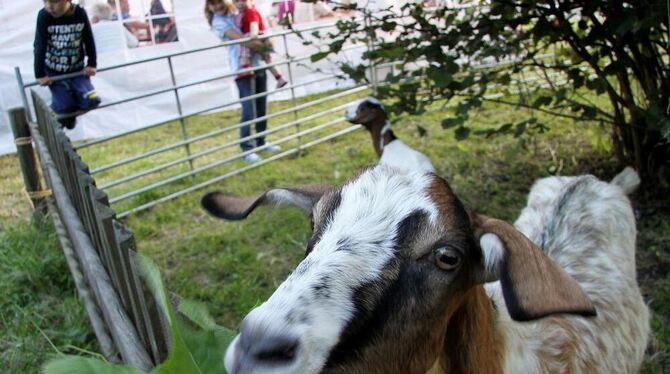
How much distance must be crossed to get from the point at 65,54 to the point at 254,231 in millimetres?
2663

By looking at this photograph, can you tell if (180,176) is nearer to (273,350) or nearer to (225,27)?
(225,27)

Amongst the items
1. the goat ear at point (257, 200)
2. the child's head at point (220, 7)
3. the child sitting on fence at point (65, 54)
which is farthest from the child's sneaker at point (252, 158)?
the goat ear at point (257, 200)

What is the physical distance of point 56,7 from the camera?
6.28 m

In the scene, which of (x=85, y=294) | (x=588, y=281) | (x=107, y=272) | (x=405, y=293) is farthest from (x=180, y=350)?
(x=85, y=294)

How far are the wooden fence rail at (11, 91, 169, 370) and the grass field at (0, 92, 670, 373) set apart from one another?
0.83 feet

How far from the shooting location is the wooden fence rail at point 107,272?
2178 mm

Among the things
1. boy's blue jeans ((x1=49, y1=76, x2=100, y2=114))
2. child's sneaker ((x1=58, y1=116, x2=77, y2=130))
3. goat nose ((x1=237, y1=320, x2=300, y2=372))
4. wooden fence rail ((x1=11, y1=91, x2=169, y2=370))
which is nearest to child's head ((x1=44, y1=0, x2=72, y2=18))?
boy's blue jeans ((x1=49, y1=76, x2=100, y2=114))

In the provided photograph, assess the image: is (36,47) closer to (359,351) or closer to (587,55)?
(587,55)

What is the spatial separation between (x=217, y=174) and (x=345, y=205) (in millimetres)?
6102

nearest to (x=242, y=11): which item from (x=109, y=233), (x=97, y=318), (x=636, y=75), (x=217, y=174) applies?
(x=217, y=174)

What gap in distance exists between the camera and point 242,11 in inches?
314

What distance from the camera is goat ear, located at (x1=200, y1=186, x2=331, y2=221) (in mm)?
2188

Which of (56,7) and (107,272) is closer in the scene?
(107,272)

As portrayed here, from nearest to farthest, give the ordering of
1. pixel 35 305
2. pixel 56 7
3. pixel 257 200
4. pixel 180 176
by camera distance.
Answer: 1. pixel 257 200
2. pixel 35 305
3. pixel 56 7
4. pixel 180 176
